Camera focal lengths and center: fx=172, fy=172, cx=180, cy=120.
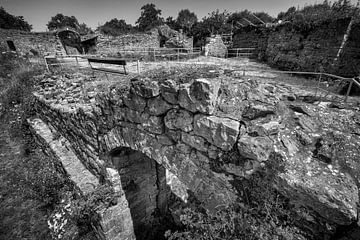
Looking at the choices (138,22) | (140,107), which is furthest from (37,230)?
(138,22)

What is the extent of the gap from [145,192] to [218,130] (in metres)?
3.64

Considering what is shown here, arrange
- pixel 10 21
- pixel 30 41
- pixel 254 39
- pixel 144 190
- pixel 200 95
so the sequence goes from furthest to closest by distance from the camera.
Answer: pixel 10 21 < pixel 30 41 < pixel 254 39 < pixel 144 190 < pixel 200 95

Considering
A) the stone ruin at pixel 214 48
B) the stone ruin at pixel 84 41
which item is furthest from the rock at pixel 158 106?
the stone ruin at pixel 84 41

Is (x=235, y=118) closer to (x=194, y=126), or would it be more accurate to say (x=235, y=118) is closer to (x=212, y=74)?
(x=194, y=126)

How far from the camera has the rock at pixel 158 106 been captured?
7.96 feet

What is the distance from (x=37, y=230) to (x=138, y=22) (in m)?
64.3

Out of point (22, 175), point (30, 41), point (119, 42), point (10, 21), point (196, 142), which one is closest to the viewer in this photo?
point (196, 142)

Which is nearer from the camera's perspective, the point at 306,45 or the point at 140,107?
the point at 140,107

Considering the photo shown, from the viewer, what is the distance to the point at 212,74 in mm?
2402

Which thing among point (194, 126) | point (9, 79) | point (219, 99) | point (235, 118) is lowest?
point (9, 79)

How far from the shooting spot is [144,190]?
4695 mm

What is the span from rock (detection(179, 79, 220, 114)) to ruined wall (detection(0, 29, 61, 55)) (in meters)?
20.7

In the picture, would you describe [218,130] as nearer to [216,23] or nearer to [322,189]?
[322,189]

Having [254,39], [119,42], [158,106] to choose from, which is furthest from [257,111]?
[119,42]
